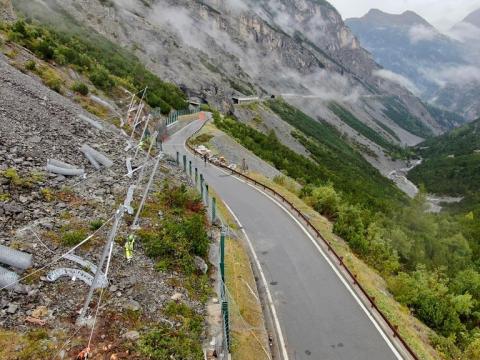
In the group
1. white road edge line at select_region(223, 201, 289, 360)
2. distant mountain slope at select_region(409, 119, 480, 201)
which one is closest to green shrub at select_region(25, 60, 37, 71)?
white road edge line at select_region(223, 201, 289, 360)

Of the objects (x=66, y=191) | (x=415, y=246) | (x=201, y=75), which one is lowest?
(x=66, y=191)

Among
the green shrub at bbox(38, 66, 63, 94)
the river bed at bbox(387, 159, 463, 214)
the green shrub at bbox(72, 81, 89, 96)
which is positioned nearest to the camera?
the green shrub at bbox(38, 66, 63, 94)

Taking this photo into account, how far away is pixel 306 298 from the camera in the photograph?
14.1 m

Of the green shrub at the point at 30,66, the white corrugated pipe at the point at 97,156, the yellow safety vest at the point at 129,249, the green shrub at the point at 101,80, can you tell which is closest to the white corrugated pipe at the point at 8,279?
the yellow safety vest at the point at 129,249

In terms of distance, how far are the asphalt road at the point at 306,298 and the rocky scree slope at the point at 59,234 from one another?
347 cm

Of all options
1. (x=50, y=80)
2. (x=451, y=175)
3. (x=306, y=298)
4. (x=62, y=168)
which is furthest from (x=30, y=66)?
(x=451, y=175)

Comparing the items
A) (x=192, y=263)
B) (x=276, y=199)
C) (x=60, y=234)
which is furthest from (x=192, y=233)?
(x=276, y=199)

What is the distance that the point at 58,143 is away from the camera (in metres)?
16.2

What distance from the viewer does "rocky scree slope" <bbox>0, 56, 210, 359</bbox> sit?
29.0ft

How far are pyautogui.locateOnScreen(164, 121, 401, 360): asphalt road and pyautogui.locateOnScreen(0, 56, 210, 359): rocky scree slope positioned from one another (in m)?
3.47

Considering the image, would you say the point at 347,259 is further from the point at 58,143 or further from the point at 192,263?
the point at 58,143

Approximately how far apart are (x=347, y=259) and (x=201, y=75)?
3455 inches

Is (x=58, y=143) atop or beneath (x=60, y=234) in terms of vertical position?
atop

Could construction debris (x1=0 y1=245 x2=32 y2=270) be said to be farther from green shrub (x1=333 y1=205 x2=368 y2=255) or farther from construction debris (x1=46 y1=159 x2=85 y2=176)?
green shrub (x1=333 y1=205 x2=368 y2=255)
